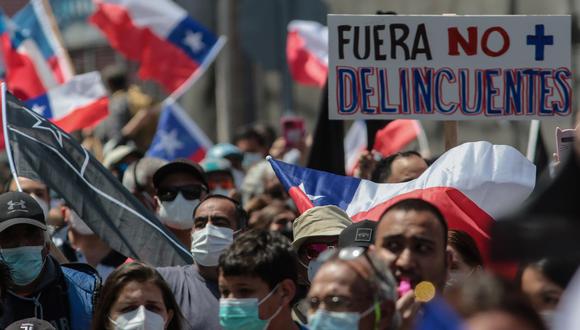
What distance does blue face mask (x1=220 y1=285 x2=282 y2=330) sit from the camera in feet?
17.7

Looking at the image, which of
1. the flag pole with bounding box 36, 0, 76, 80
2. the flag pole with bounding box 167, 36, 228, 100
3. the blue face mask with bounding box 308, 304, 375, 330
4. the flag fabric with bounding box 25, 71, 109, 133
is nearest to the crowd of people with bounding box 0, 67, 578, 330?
the blue face mask with bounding box 308, 304, 375, 330

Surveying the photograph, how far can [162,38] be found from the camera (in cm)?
1369

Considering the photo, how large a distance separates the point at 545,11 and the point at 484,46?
28.6 feet

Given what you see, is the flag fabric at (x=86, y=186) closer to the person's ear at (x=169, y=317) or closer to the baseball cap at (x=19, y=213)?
the baseball cap at (x=19, y=213)

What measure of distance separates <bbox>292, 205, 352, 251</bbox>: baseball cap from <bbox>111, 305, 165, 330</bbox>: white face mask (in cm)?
94

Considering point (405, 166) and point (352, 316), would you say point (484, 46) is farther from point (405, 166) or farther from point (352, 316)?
point (352, 316)

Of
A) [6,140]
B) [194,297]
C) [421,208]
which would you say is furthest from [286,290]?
[6,140]

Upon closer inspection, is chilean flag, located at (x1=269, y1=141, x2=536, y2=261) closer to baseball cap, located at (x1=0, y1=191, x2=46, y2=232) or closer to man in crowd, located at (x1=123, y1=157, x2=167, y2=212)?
baseball cap, located at (x1=0, y1=191, x2=46, y2=232)

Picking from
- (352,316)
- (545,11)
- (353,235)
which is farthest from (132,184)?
(545,11)

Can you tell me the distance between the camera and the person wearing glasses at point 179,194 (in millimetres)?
7812

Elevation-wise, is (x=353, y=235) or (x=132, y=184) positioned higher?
(x=353, y=235)

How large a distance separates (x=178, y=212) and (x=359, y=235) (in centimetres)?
214

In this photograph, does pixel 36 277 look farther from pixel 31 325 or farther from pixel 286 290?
pixel 286 290

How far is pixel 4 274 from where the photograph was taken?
6.20m
